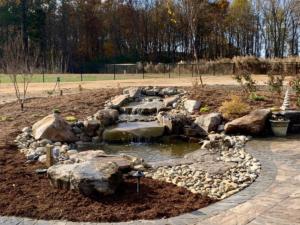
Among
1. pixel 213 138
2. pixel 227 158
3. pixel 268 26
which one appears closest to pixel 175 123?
pixel 213 138

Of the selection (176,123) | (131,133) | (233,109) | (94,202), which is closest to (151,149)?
(131,133)

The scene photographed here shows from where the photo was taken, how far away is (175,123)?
9.73 meters

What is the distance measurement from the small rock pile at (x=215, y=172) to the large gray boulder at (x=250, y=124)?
1029mm

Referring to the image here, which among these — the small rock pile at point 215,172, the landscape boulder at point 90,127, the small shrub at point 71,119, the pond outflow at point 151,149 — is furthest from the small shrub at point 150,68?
the small rock pile at point 215,172

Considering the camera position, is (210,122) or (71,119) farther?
(71,119)

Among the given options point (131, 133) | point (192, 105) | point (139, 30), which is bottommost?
point (131, 133)

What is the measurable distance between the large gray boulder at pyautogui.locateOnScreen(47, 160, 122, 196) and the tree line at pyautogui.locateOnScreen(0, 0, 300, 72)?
34.7 m

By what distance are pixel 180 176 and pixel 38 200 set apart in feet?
6.55

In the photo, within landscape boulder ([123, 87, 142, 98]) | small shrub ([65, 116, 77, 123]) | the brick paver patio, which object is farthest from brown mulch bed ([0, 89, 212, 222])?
landscape boulder ([123, 87, 142, 98])

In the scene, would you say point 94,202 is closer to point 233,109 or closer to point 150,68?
point 233,109

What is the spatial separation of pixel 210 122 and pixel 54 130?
133 inches

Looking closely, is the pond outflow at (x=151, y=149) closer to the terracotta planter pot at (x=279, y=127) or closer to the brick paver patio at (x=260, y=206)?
the terracotta planter pot at (x=279, y=127)

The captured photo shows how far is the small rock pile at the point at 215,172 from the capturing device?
5.05 metres

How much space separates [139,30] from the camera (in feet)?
157
